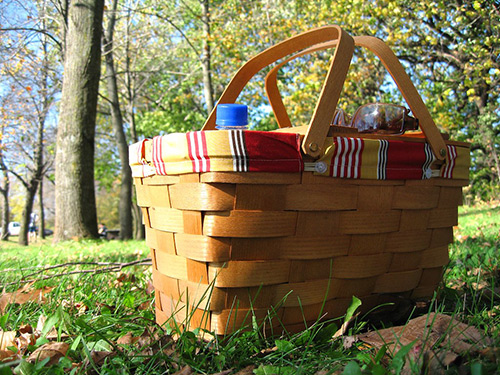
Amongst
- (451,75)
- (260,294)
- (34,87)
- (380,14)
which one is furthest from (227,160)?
(34,87)

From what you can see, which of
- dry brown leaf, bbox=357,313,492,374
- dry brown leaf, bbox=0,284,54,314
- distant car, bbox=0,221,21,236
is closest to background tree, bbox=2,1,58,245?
dry brown leaf, bbox=0,284,54,314

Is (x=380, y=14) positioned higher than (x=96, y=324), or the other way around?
(x=380, y=14)

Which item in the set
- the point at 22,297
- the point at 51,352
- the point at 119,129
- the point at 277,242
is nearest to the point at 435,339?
the point at 277,242

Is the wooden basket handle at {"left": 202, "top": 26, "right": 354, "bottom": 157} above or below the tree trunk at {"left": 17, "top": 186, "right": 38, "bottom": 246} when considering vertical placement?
above

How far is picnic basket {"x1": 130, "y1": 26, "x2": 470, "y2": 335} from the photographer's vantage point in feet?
3.72

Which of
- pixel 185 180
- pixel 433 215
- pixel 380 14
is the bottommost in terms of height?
pixel 433 215

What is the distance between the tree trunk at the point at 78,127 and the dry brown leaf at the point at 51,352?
5.01 meters

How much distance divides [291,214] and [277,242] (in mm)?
89

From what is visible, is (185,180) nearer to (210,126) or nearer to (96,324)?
(210,126)

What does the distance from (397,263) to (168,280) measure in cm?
76

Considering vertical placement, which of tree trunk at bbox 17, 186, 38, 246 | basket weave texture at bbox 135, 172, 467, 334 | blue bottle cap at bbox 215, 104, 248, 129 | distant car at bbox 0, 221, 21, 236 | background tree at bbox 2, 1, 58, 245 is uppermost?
background tree at bbox 2, 1, 58, 245

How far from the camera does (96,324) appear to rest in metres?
1.34

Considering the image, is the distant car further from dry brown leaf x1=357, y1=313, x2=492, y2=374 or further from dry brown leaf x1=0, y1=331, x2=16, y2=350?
dry brown leaf x1=357, y1=313, x2=492, y2=374

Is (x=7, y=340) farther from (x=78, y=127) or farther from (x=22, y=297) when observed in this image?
(x=78, y=127)
